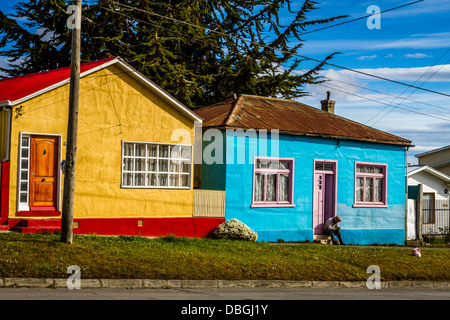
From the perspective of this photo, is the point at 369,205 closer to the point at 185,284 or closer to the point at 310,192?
the point at 310,192

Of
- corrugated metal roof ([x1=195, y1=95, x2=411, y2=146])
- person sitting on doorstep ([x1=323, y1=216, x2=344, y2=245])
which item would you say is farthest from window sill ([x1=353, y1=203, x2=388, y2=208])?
corrugated metal roof ([x1=195, y1=95, x2=411, y2=146])

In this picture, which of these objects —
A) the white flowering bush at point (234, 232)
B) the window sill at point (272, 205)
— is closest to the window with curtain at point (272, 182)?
the window sill at point (272, 205)

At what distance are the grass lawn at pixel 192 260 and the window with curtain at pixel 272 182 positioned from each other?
13.3ft

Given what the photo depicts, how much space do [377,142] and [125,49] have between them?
11.6 metres

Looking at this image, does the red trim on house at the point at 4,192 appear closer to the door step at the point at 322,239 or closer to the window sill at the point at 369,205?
the door step at the point at 322,239

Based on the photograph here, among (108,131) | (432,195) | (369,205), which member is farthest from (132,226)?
(432,195)

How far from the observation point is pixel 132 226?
19891 millimetres

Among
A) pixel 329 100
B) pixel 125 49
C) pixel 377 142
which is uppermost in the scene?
pixel 125 49

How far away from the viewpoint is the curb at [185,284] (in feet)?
38.9

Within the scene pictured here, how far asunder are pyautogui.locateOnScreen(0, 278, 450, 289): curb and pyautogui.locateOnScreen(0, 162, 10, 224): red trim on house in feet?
20.2

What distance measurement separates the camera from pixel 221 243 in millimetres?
18234

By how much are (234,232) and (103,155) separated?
4.86 metres
